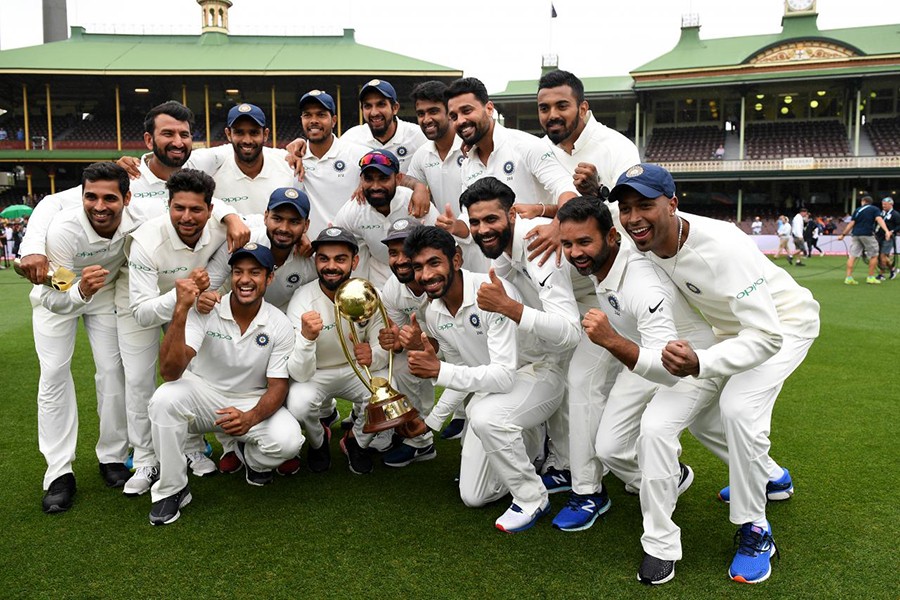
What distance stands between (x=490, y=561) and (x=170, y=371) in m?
2.36

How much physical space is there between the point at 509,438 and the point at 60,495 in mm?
2986

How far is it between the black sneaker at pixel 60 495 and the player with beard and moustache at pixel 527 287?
119 inches

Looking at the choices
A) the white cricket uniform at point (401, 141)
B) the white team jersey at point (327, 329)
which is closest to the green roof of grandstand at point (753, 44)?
the white cricket uniform at point (401, 141)

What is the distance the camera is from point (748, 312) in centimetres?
365

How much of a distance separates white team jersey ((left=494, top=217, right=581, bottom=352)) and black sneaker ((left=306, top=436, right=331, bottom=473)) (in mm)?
1990

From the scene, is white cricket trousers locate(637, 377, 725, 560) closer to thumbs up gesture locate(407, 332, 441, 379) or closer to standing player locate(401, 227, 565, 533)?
standing player locate(401, 227, 565, 533)

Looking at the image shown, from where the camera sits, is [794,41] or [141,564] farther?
[794,41]

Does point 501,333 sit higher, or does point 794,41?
point 794,41

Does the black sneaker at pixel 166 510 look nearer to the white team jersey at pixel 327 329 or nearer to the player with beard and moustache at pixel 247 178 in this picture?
the white team jersey at pixel 327 329

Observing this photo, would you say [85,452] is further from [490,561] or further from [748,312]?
[748,312]

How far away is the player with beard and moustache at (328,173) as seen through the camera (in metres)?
6.20

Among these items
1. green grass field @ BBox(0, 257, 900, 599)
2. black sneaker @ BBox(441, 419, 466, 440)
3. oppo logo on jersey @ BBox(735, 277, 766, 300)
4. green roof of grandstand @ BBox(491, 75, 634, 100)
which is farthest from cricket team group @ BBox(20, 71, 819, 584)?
green roof of grandstand @ BBox(491, 75, 634, 100)

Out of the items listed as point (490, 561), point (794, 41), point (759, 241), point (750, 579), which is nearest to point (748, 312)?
point (750, 579)

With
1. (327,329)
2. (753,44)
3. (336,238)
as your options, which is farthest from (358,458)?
(753,44)
